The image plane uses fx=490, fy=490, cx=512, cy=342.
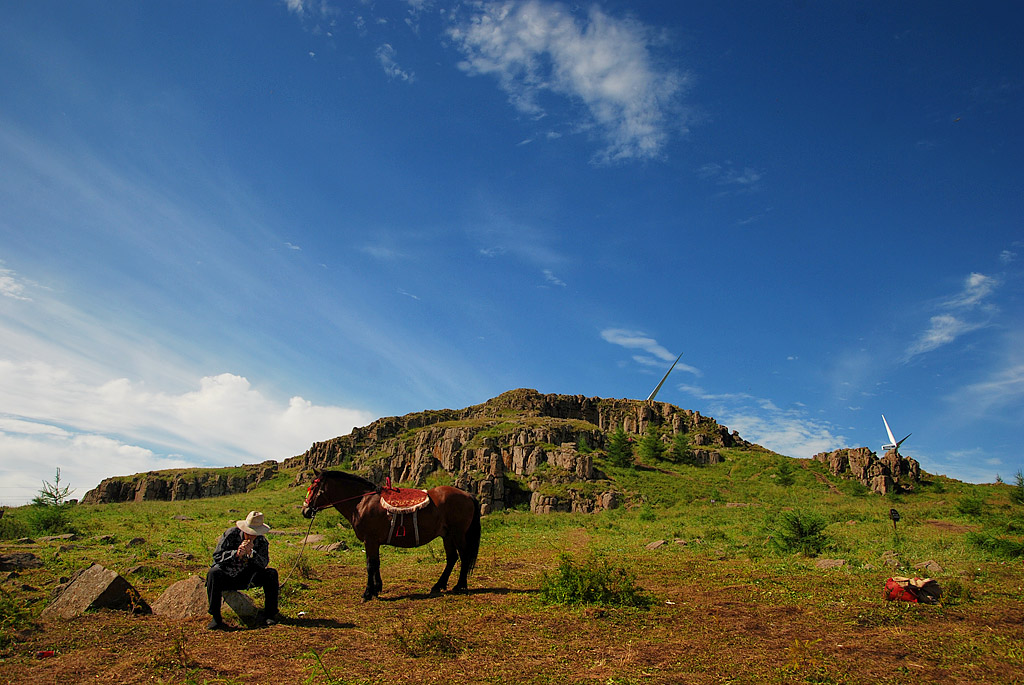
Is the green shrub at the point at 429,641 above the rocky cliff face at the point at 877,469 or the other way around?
the other way around

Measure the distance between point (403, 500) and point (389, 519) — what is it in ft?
1.65

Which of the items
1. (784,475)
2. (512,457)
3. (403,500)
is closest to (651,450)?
(784,475)

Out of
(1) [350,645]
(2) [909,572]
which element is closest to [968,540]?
(2) [909,572]

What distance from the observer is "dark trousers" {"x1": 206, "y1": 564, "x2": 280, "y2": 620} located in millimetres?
8039

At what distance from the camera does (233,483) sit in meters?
114

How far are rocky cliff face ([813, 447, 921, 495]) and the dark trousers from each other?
69.1 meters

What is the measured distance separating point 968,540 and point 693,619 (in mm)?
15078

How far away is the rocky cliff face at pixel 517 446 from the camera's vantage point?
188 feet

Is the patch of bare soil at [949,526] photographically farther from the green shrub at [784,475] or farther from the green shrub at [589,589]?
the green shrub at [784,475]

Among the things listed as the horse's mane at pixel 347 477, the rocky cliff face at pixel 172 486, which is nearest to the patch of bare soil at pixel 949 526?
the horse's mane at pixel 347 477

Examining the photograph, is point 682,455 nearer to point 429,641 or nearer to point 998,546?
point 998,546

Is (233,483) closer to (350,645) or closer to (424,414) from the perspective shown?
(424,414)

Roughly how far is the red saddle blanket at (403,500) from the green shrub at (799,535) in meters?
13.5

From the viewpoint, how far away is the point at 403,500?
11.3m
